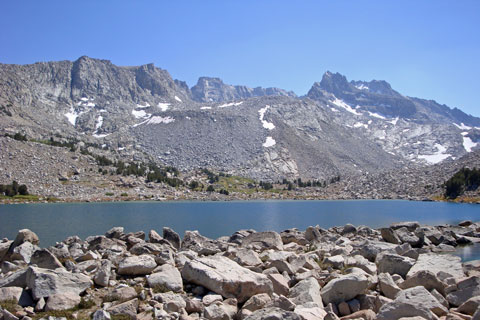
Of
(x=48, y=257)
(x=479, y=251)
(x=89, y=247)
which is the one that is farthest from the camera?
(x=479, y=251)

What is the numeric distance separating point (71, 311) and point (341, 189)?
572ft

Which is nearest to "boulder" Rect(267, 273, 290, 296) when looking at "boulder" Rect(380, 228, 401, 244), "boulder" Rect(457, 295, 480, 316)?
"boulder" Rect(457, 295, 480, 316)

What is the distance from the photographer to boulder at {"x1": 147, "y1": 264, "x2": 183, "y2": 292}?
13383mm

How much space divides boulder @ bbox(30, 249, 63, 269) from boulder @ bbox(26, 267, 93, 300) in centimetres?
243

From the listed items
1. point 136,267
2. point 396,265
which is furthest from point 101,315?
point 396,265

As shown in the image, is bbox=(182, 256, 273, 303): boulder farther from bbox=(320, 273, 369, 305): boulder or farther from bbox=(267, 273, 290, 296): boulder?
bbox=(320, 273, 369, 305): boulder

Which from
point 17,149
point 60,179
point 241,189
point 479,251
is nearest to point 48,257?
point 479,251

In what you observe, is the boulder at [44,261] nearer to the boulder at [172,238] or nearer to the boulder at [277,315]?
the boulder at [277,315]

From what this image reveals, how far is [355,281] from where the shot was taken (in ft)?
41.7

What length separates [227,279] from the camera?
13.1m

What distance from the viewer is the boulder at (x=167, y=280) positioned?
13.4 m

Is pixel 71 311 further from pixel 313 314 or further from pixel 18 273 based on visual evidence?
pixel 313 314

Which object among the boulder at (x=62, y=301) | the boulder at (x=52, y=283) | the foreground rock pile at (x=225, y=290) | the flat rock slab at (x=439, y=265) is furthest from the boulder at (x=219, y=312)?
the flat rock slab at (x=439, y=265)

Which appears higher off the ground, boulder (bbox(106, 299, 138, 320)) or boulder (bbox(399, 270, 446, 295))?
boulder (bbox(399, 270, 446, 295))
